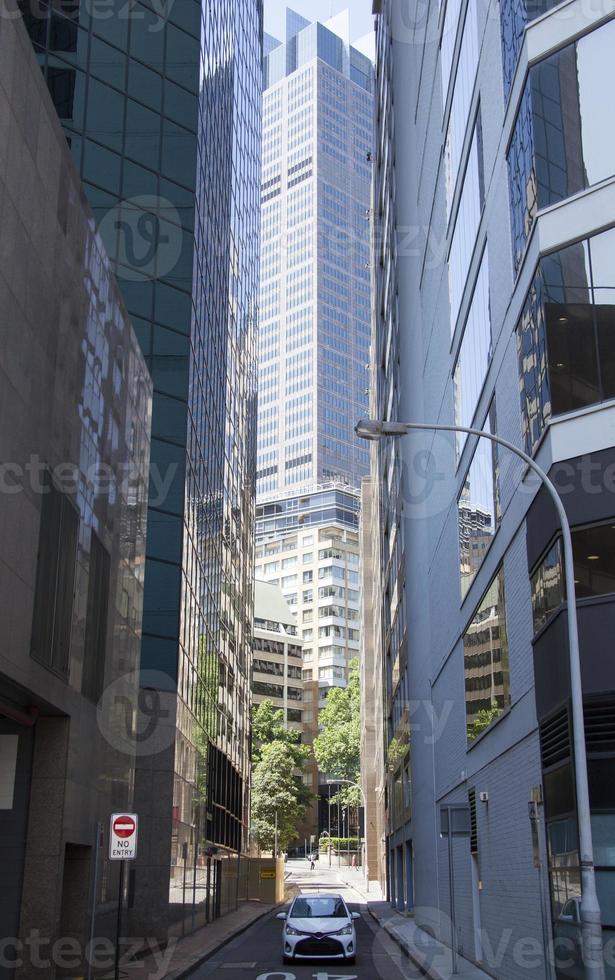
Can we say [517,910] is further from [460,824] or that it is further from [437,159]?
[437,159]

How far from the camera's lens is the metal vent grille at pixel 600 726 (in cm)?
1432

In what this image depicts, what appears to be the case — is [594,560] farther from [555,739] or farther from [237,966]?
[237,966]

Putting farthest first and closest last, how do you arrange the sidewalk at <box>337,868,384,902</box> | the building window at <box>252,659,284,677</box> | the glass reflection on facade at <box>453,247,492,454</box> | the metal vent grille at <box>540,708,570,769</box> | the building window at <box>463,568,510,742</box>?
the building window at <box>252,659,284,677</box> → the sidewalk at <box>337,868,384,902</box> → the glass reflection on facade at <box>453,247,492,454</box> → the building window at <box>463,568,510,742</box> → the metal vent grille at <box>540,708,570,769</box>

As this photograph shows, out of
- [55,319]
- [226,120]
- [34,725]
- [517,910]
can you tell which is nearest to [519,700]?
[517,910]

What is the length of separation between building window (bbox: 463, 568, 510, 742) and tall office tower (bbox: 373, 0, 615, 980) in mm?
80

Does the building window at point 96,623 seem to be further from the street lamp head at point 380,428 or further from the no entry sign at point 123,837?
the street lamp head at point 380,428

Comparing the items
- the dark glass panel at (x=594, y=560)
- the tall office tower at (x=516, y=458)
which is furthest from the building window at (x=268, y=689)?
the dark glass panel at (x=594, y=560)

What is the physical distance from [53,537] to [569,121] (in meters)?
10.1

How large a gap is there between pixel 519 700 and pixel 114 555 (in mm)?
8385

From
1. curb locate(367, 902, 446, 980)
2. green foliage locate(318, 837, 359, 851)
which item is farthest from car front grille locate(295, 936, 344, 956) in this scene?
green foliage locate(318, 837, 359, 851)

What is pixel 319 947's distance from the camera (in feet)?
81.4

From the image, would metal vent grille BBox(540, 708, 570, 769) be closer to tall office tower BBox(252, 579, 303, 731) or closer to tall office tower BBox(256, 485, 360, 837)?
tall office tower BBox(252, 579, 303, 731)

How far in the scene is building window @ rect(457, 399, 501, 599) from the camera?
21.8m

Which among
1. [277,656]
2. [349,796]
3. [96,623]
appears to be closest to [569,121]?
[96,623]
